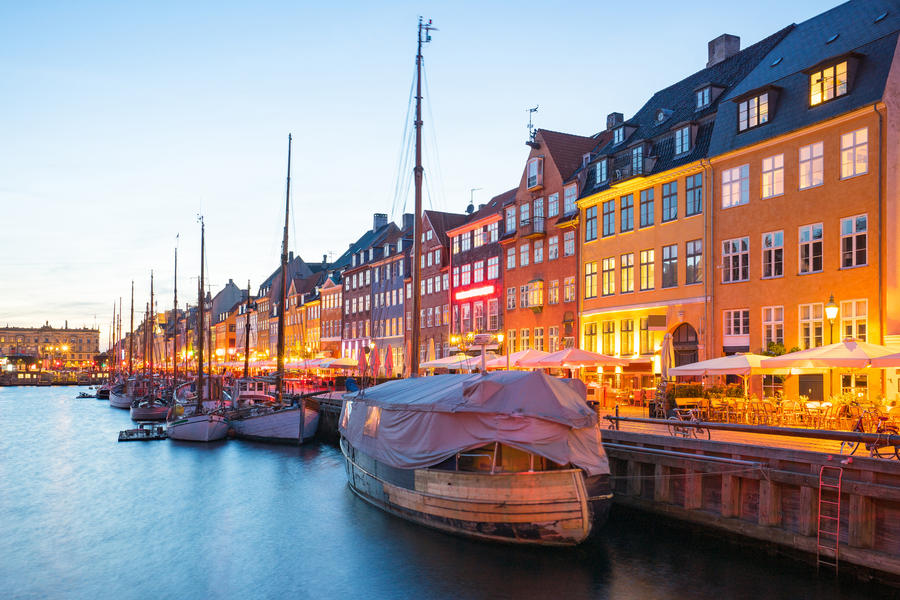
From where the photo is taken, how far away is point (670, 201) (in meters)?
36.7

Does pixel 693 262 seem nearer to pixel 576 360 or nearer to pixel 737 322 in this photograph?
pixel 737 322

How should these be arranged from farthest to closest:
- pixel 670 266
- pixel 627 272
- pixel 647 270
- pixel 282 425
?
pixel 282 425
pixel 627 272
pixel 647 270
pixel 670 266

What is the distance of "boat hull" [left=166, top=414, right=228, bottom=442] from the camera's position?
44.6 m

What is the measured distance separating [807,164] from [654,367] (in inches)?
460

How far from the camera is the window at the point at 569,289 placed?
1752 inches

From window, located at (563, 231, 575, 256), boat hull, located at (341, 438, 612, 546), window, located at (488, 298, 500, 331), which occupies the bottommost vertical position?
boat hull, located at (341, 438, 612, 546)

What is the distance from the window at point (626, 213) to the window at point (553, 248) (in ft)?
21.2

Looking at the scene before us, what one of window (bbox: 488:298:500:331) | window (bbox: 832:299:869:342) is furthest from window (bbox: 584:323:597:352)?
window (bbox: 832:299:869:342)

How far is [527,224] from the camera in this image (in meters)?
49.1

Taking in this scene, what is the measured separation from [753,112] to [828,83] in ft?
12.4

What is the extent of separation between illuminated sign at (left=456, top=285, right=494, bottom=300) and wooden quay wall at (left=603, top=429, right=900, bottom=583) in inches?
1248

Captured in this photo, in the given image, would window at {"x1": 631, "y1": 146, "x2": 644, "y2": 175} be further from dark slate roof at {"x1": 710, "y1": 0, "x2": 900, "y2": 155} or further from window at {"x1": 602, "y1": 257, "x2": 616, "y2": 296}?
dark slate roof at {"x1": 710, "y1": 0, "x2": 900, "y2": 155}

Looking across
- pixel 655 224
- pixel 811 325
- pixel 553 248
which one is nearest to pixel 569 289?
pixel 553 248

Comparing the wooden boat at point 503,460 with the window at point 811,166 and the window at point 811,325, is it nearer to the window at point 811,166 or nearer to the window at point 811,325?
the window at point 811,325
